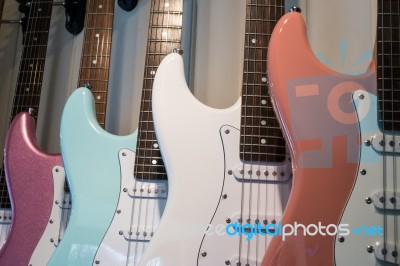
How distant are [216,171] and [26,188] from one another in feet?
1.87

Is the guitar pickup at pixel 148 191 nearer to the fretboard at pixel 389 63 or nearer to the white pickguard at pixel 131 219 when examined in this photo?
the white pickguard at pixel 131 219

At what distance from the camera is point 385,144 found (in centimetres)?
87

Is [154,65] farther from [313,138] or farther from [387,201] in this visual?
[387,201]

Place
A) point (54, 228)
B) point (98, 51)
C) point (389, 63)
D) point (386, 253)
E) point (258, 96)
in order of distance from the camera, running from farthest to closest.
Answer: point (98, 51) < point (54, 228) < point (258, 96) < point (389, 63) < point (386, 253)

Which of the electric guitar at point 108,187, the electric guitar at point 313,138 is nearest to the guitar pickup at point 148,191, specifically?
the electric guitar at point 108,187

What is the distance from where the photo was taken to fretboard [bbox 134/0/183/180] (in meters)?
1.12

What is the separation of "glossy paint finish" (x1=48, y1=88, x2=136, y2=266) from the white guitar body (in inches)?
8.0

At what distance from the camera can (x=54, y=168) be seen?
1.23 metres

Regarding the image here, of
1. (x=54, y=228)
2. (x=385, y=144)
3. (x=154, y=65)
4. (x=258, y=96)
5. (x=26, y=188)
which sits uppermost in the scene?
(x=154, y=65)

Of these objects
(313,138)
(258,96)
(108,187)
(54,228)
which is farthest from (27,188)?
(313,138)

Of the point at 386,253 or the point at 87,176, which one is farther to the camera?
the point at 87,176

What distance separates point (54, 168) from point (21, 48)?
0.56 meters

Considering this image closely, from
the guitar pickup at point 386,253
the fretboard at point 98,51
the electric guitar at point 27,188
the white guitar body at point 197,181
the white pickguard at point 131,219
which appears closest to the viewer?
the guitar pickup at point 386,253

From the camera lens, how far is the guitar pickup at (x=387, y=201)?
83 centimetres
